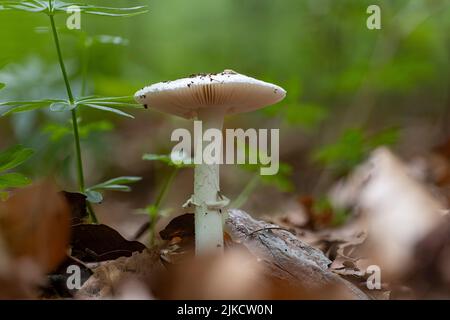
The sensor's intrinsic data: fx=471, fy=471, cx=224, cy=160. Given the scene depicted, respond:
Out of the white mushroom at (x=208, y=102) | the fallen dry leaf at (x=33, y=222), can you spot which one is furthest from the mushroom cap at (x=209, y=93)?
the fallen dry leaf at (x=33, y=222)

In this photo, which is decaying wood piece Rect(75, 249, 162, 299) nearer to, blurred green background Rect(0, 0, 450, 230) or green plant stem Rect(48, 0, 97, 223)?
green plant stem Rect(48, 0, 97, 223)

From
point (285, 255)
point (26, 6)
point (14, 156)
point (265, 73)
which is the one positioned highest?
point (26, 6)

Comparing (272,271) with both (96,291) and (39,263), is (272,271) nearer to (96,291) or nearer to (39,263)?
(96,291)

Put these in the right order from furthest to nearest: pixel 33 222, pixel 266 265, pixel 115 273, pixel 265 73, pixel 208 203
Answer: pixel 265 73 → pixel 208 203 → pixel 266 265 → pixel 115 273 → pixel 33 222

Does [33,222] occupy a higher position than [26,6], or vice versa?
[26,6]

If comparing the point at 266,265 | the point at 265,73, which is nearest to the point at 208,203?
the point at 266,265

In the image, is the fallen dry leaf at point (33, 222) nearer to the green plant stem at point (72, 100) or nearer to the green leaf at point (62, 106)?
the green leaf at point (62, 106)

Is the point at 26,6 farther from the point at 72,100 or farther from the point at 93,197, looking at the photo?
the point at 93,197
